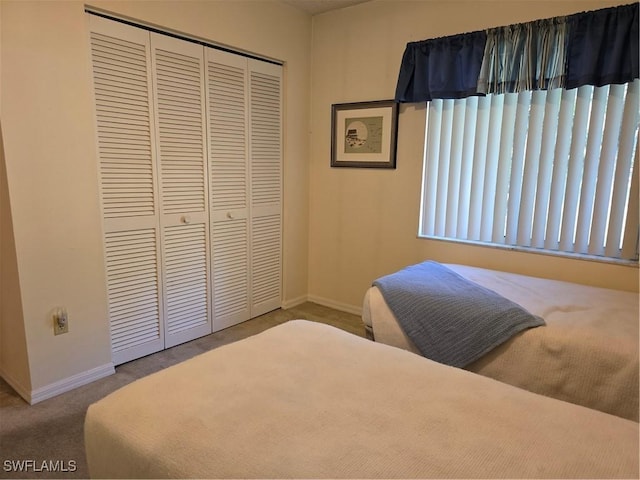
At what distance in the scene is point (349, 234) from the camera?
3504mm

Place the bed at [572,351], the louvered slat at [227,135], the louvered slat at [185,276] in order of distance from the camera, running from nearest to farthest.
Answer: the bed at [572,351] < the louvered slat at [185,276] < the louvered slat at [227,135]

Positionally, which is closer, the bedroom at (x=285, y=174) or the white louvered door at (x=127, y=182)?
the bedroom at (x=285, y=174)

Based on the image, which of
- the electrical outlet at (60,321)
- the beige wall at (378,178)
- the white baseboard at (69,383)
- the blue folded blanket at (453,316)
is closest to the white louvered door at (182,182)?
the white baseboard at (69,383)

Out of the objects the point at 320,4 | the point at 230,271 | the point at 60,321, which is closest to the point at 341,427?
the point at 60,321

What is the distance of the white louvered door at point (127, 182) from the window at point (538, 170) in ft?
6.26

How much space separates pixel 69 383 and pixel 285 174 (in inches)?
82.1

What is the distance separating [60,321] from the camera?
222 cm

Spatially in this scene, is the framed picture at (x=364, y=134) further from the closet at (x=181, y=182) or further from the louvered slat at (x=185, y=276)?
the louvered slat at (x=185, y=276)

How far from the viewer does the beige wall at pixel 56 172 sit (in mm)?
1949

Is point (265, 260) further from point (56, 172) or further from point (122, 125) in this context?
point (56, 172)

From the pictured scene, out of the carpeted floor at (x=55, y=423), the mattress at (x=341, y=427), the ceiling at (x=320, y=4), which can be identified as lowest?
the carpeted floor at (x=55, y=423)

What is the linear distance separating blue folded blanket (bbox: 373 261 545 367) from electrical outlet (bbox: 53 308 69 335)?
1.70 meters

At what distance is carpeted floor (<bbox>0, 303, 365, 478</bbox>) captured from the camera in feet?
5.75

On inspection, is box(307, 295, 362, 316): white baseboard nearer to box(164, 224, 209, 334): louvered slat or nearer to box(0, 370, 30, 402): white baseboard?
box(164, 224, 209, 334): louvered slat
